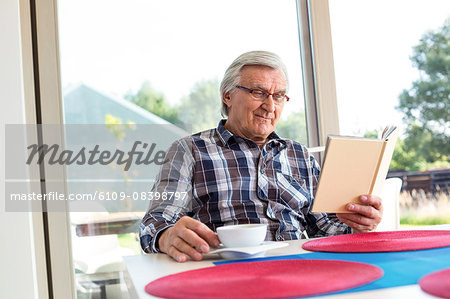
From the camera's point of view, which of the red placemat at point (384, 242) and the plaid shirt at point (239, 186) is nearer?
the red placemat at point (384, 242)

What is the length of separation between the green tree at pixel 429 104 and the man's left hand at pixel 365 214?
1.56 meters

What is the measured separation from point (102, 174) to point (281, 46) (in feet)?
3.81

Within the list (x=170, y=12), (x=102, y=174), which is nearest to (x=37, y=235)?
(x=102, y=174)

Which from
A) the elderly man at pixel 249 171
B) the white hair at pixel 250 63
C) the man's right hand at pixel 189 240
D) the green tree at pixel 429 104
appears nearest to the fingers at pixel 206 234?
the man's right hand at pixel 189 240

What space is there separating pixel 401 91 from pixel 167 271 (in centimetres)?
222

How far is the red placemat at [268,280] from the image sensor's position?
2.31 ft

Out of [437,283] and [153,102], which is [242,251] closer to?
[437,283]

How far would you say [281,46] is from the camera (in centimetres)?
280

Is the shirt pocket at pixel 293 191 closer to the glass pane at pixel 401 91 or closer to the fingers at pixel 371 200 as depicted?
the fingers at pixel 371 200

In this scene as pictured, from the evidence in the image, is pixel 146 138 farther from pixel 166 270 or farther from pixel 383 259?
pixel 383 259

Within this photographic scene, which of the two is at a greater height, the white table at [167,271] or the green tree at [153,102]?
the green tree at [153,102]

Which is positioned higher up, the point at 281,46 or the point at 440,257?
the point at 281,46

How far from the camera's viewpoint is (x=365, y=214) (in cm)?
137

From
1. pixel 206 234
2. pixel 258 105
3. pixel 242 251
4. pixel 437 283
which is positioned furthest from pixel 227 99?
pixel 437 283
